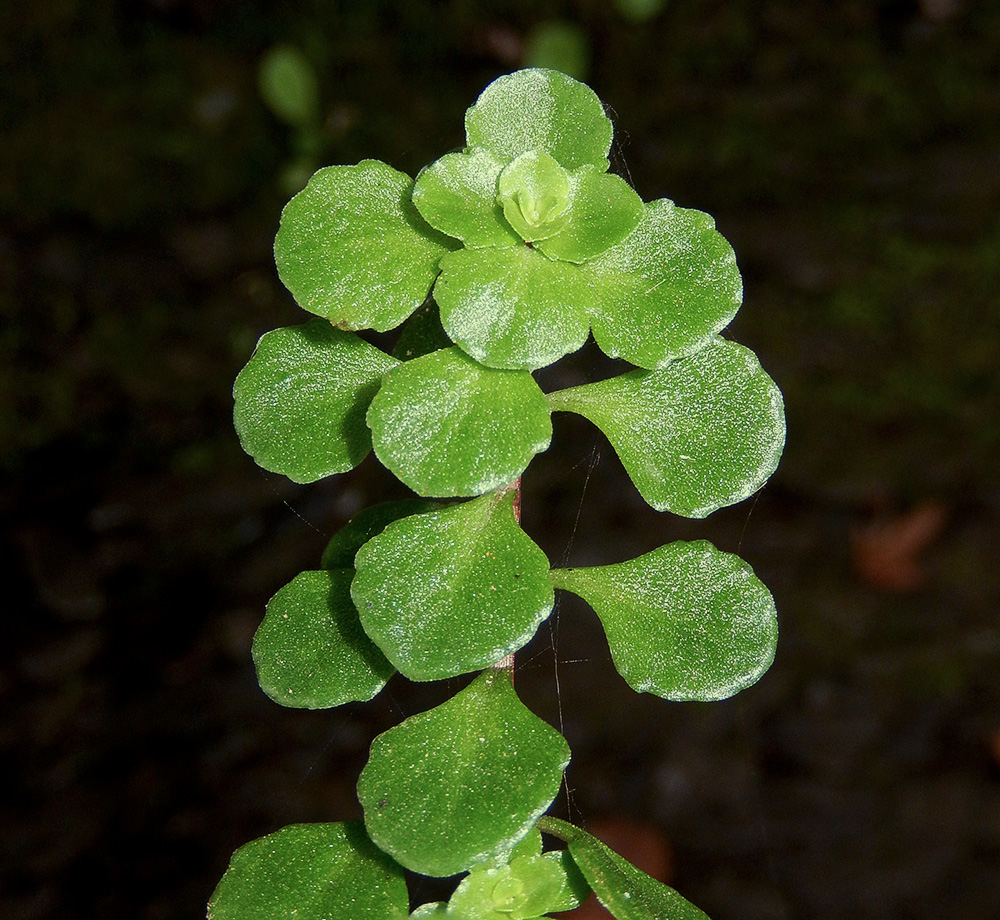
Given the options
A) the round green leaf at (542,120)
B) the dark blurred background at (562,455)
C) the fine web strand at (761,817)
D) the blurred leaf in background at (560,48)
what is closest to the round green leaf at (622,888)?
the round green leaf at (542,120)

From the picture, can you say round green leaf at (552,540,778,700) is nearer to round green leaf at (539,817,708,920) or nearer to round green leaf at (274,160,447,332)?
round green leaf at (539,817,708,920)

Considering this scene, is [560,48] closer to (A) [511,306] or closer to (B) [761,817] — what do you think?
(B) [761,817]

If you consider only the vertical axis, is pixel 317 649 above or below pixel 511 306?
below

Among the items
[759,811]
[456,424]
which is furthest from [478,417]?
[759,811]

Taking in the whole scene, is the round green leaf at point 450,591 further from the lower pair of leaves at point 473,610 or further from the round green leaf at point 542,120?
the round green leaf at point 542,120

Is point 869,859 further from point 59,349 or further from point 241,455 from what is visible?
point 59,349

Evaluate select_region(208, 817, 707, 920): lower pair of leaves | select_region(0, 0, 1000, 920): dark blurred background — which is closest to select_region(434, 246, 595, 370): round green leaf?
select_region(208, 817, 707, 920): lower pair of leaves

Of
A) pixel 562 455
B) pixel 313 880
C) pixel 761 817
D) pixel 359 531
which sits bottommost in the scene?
pixel 761 817
